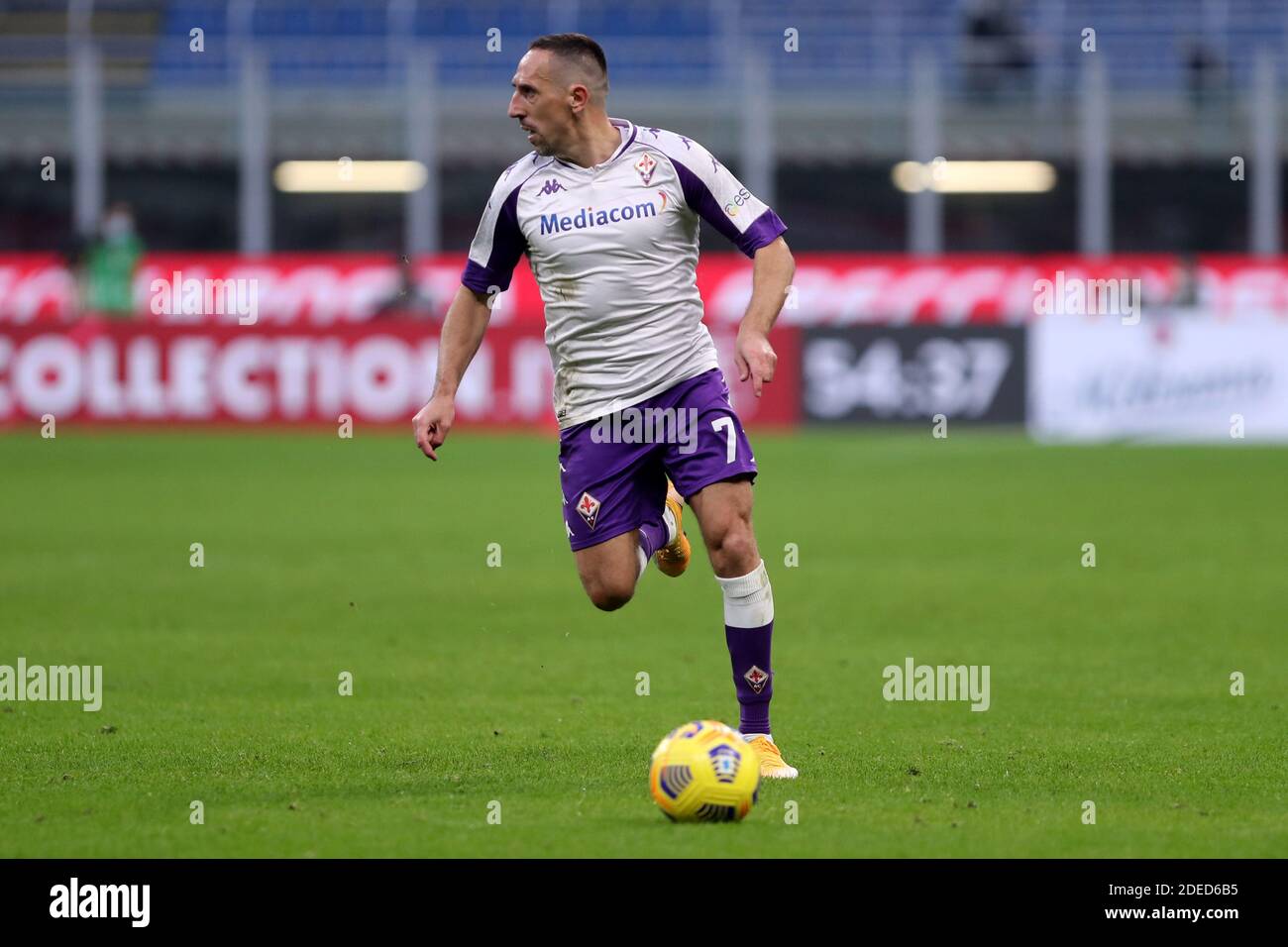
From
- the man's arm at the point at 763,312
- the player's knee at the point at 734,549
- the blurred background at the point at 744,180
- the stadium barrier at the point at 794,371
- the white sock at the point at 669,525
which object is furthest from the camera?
the blurred background at the point at 744,180

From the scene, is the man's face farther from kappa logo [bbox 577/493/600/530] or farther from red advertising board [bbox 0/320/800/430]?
red advertising board [bbox 0/320/800/430]

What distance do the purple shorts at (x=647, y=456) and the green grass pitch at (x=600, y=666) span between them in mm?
833

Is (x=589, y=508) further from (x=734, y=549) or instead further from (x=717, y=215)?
(x=717, y=215)

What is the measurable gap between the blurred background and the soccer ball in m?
17.0

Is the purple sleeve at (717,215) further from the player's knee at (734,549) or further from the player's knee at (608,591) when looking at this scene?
the player's knee at (608,591)

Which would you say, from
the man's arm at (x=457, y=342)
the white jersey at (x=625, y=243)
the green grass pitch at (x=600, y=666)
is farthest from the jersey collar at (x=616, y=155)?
the green grass pitch at (x=600, y=666)

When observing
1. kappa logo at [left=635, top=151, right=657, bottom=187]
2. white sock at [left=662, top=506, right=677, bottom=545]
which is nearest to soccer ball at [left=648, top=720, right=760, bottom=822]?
white sock at [left=662, top=506, right=677, bottom=545]

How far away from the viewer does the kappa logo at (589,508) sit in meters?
6.98

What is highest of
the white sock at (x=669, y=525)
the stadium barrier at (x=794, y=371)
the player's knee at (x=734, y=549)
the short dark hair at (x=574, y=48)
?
the stadium barrier at (x=794, y=371)

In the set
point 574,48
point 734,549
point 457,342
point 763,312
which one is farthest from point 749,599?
point 574,48

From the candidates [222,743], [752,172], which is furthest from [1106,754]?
[752,172]

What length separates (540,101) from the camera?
22.3 ft

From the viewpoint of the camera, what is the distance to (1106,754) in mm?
6965

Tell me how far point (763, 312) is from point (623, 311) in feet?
1.66
